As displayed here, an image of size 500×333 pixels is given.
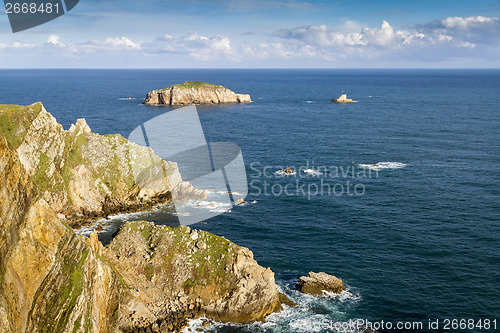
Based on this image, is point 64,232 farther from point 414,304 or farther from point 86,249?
point 414,304

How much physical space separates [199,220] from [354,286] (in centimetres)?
3520

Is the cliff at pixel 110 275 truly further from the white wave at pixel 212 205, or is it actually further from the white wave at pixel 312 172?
the white wave at pixel 312 172

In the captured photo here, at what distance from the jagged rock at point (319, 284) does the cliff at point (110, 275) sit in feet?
19.4

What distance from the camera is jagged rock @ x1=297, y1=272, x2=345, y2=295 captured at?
61625 millimetres

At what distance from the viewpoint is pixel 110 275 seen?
51.2 meters

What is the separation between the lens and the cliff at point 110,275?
36.9 metres

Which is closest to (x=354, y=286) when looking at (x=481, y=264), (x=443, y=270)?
(x=443, y=270)

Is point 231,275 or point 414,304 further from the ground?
point 231,275

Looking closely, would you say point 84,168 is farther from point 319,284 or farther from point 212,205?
point 319,284

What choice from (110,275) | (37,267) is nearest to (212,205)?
(110,275)

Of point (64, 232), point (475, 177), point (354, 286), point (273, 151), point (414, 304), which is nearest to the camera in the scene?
point (64, 232)

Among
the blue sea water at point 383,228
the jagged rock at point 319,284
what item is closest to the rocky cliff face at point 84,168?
the blue sea water at point 383,228

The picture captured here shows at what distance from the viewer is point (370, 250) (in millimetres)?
73500

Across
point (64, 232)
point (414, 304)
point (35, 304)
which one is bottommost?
point (414, 304)
